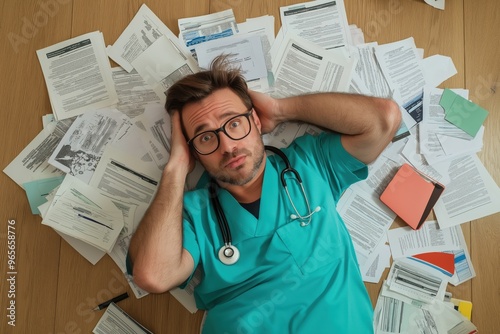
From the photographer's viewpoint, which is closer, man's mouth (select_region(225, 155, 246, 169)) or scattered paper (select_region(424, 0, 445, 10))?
man's mouth (select_region(225, 155, 246, 169))

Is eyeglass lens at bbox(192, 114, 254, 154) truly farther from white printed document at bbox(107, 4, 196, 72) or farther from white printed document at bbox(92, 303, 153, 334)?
white printed document at bbox(92, 303, 153, 334)

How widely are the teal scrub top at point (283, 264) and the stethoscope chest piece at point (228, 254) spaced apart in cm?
2

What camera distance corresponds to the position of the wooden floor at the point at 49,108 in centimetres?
144

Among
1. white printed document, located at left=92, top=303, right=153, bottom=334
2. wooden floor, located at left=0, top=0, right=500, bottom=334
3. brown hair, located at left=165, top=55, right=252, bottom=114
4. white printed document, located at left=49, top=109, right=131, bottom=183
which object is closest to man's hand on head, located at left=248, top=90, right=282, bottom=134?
brown hair, located at left=165, top=55, right=252, bottom=114

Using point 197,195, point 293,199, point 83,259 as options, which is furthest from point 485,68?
point 83,259

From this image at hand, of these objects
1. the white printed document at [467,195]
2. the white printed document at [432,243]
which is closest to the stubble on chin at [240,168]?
the white printed document at [432,243]

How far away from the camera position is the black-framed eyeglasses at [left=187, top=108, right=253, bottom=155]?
3.95 feet

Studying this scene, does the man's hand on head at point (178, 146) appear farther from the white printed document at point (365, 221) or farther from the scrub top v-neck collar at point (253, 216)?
the white printed document at point (365, 221)

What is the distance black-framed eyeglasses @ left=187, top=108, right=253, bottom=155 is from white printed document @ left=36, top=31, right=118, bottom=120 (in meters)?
0.44

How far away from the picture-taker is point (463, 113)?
4.76 ft

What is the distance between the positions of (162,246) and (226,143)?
13.9 inches

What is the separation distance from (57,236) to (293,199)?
0.87 meters

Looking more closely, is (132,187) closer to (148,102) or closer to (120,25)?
(148,102)

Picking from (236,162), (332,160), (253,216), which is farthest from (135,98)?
(332,160)
